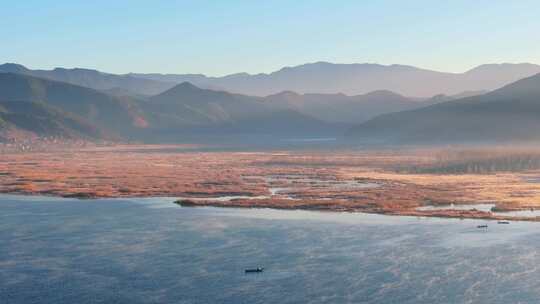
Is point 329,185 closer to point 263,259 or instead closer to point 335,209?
point 335,209

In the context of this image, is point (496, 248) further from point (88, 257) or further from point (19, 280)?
point (19, 280)

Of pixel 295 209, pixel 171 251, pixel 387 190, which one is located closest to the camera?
pixel 171 251

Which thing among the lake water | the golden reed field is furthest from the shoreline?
the lake water

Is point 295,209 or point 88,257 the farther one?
point 295,209

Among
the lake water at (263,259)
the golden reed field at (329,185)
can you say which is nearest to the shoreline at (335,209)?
the golden reed field at (329,185)

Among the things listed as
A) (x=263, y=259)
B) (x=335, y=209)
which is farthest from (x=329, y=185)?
(x=263, y=259)

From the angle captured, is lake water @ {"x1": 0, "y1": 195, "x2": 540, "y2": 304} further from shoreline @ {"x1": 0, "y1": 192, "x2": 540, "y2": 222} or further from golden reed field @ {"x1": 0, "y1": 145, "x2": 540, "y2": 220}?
golden reed field @ {"x1": 0, "y1": 145, "x2": 540, "y2": 220}

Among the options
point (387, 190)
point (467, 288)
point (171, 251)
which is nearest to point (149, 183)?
point (387, 190)

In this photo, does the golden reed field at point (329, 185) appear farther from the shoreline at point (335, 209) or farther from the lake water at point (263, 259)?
the lake water at point (263, 259)
